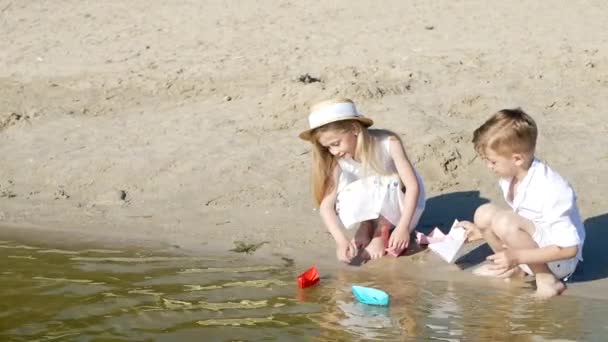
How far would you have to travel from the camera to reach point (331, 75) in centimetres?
890

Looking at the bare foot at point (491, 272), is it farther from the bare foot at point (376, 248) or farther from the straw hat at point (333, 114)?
the straw hat at point (333, 114)

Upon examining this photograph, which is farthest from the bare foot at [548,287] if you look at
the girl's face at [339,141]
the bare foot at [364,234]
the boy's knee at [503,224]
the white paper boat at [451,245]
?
the girl's face at [339,141]

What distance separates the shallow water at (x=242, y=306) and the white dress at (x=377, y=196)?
0.34m

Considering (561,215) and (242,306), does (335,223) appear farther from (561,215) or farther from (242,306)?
(561,215)

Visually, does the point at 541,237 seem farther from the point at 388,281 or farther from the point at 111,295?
the point at 111,295

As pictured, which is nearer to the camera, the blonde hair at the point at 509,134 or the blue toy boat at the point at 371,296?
the blue toy boat at the point at 371,296

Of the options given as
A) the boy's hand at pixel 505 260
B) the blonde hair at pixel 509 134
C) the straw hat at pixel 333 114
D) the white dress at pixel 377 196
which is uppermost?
the straw hat at pixel 333 114

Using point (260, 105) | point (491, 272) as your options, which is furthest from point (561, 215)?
point (260, 105)

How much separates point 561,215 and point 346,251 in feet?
3.74

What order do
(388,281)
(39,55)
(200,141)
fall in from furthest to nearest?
(39,55), (200,141), (388,281)

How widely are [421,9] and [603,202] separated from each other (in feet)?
19.7

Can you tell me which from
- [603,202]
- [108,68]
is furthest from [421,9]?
[603,202]

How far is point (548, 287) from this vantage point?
4977mm

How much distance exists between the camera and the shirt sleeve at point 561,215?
4.86 m
